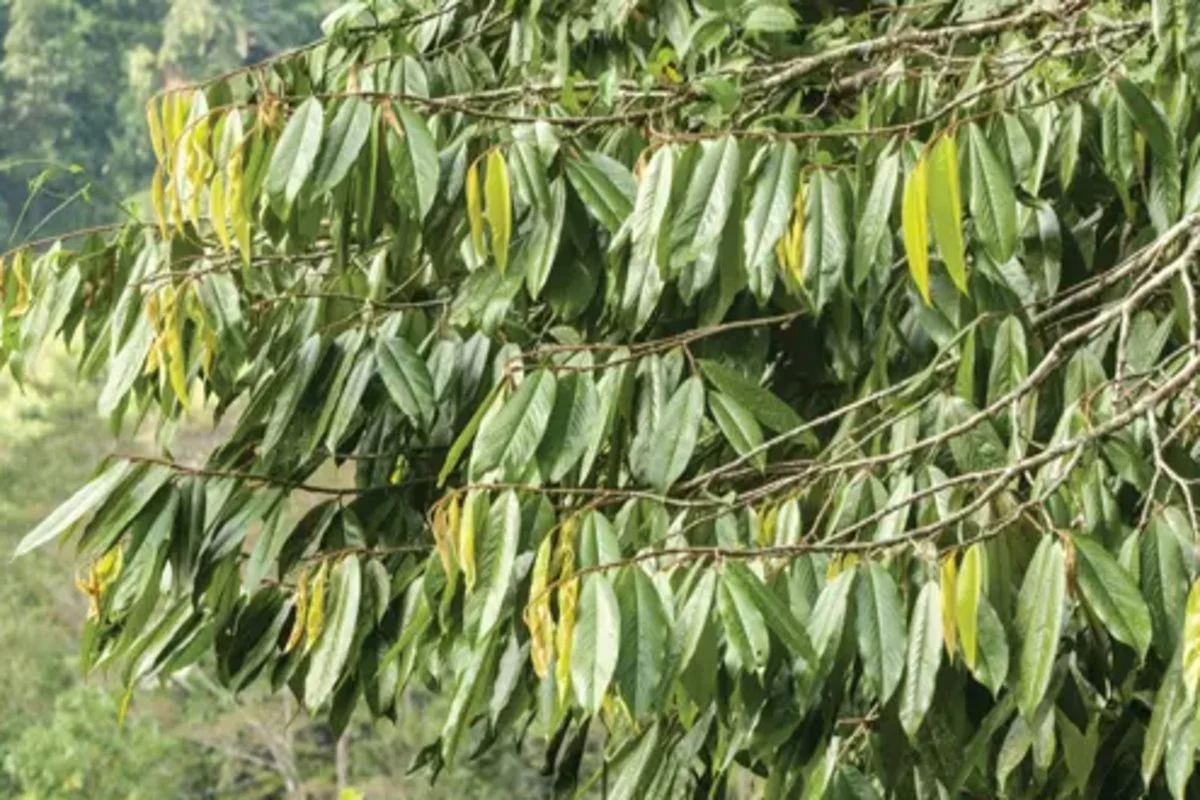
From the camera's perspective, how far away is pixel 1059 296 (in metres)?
1.56

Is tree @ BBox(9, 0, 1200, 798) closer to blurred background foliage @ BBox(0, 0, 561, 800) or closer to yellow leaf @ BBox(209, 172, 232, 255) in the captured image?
yellow leaf @ BBox(209, 172, 232, 255)

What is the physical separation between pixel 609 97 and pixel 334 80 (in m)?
0.46

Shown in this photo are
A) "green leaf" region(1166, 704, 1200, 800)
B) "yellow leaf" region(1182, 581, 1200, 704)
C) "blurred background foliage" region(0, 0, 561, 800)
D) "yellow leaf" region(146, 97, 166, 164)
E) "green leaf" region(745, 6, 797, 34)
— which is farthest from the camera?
"blurred background foliage" region(0, 0, 561, 800)

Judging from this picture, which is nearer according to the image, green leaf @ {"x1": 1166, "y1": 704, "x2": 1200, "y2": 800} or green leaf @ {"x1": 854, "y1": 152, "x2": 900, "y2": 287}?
green leaf @ {"x1": 1166, "y1": 704, "x2": 1200, "y2": 800}

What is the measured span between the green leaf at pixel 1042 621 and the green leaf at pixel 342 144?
1.94ft

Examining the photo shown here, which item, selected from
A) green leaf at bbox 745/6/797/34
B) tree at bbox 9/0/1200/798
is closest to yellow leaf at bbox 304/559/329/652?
tree at bbox 9/0/1200/798

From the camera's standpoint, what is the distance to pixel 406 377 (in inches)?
65.5

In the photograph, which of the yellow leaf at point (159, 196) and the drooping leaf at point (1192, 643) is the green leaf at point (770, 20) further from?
the drooping leaf at point (1192, 643)

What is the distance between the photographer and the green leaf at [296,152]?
139 cm

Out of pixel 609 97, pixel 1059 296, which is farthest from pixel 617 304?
pixel 1059 296

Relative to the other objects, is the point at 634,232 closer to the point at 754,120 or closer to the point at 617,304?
the point at 617,304

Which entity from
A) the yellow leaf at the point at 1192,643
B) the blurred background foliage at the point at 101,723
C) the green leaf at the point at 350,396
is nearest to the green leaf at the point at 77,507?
the green leaf at the point at 350,396

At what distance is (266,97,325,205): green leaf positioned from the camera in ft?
4.55

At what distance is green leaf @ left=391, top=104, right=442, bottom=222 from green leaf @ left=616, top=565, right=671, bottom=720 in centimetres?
43
